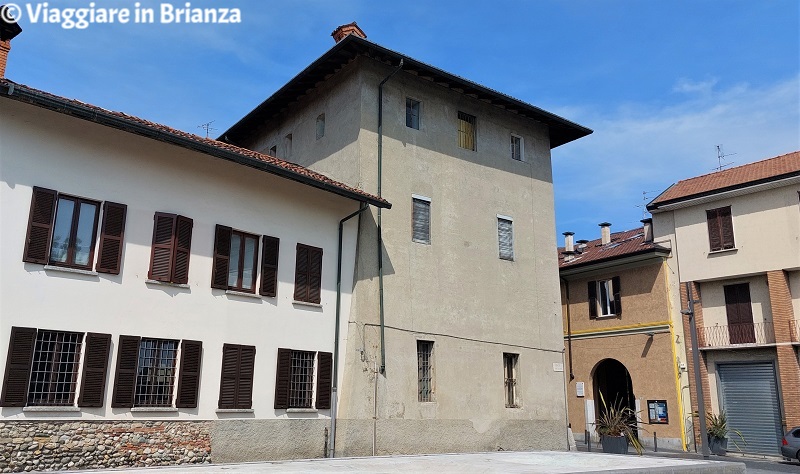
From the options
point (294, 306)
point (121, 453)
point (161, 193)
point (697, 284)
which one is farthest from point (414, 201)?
point (697, 284)

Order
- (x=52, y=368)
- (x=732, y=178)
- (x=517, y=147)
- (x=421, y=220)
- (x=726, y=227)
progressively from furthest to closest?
(x=732, y=178) < (x=726, y=227) < (x=517, y=147) < (x=421, y=220) < (x=52, y=368)

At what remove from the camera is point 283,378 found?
15617 millimetres

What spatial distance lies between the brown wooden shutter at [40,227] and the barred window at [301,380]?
240 inches

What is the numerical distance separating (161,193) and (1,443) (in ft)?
18.6

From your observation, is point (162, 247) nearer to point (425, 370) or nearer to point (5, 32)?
point (5, 32)

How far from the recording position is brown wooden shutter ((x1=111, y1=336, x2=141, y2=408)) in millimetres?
12912

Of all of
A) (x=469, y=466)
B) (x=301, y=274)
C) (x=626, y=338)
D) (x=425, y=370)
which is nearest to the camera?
(x=469, y=466)

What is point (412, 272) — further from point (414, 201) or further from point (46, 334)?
point (46, 334)

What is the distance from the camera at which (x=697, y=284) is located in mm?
27016

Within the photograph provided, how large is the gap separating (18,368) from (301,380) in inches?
249

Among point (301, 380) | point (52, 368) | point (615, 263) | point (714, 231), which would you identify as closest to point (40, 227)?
point (52, 368)

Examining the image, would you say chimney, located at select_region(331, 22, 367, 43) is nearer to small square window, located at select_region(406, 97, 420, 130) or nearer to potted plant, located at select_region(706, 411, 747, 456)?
small square window, located at select_region(406, 97, 420, 130)

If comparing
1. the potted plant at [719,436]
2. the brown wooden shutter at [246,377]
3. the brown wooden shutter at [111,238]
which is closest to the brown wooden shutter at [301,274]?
the brown wooden shutter at [246,377]

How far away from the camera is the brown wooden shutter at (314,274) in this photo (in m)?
16.6
